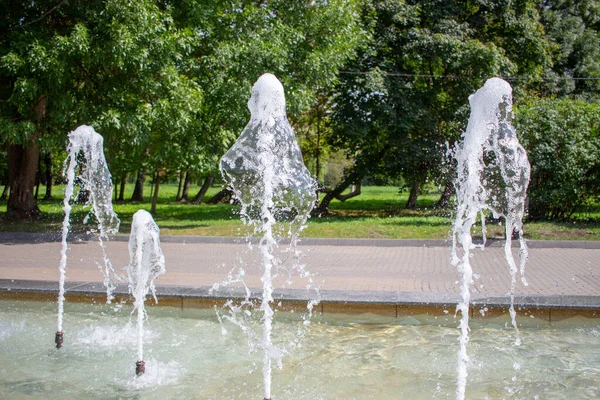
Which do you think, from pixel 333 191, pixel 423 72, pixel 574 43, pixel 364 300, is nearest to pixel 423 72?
pixel 423 72

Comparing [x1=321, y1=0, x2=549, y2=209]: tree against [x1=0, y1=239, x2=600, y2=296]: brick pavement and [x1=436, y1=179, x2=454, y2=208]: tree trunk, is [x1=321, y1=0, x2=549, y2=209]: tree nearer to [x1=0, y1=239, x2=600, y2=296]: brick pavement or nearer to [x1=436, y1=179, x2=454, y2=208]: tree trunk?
[x1=436, y1=179, x2=454, y2=208]: tree trunk

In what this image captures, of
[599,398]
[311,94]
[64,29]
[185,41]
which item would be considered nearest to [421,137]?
[311,94]

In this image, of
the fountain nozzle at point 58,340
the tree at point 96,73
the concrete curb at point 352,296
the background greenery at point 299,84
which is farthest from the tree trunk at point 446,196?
the fountain nozzle at point 58,340

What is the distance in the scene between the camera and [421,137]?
20.9m

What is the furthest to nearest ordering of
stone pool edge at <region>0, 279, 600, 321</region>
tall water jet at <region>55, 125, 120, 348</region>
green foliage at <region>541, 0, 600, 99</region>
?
green foliage at <region>541, 0, 600, 99</region>, tall water jet at <region>55, 125, 120, 348</region>, stone pool edge at <region>0, 279, 600, 321</region>

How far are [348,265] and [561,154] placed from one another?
810 cm

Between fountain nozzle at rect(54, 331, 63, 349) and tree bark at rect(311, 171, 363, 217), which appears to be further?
tree bark at rect(311, 171, 363, 217)

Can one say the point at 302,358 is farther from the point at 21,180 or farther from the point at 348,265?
the point at 21,180

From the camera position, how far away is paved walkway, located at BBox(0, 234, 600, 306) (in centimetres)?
786

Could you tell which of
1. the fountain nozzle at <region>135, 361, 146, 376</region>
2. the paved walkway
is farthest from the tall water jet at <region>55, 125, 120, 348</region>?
the fountain nozzle at <region>135, 361, 146, 376</region>

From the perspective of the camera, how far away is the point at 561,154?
51.0 feet

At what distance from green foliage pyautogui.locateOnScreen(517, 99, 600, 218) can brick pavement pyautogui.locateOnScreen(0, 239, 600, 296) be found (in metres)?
3.69

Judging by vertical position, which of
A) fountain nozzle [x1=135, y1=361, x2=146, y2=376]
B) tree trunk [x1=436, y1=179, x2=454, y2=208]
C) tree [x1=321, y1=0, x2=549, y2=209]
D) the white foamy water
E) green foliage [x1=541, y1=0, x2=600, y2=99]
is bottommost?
fountain nozzle [x1=135, y1=361, x2=146, y2=376]

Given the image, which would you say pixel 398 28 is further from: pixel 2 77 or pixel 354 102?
pixel 2 77
